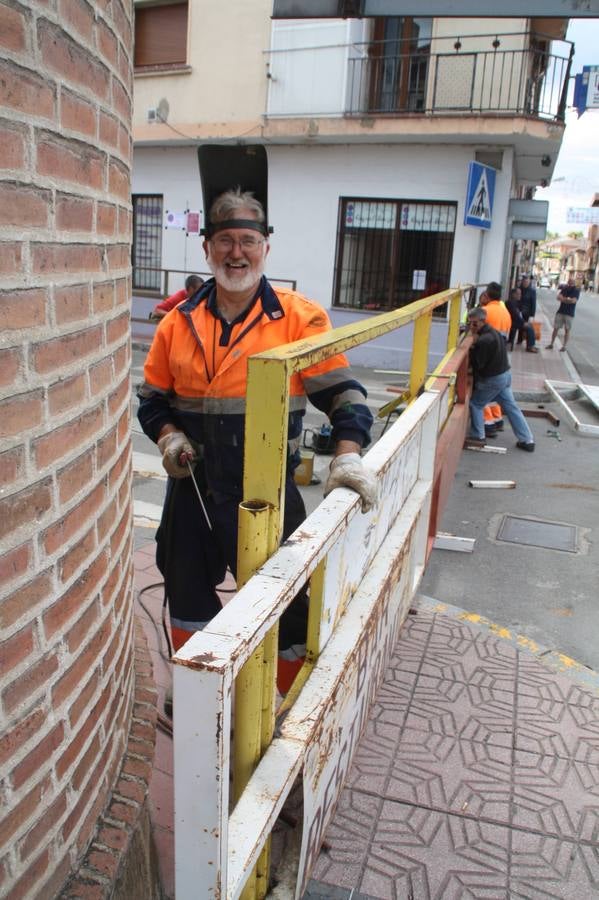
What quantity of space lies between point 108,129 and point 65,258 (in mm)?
398

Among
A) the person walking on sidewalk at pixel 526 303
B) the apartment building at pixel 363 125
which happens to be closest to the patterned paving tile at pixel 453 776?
the apartment building at pixel 363 125

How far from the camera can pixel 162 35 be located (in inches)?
598

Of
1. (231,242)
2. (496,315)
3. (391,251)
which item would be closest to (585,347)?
(391,251)

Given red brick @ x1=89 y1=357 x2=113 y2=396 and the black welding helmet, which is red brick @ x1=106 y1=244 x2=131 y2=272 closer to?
red brick @ x1=89 y1=357 x2=113 y2=396

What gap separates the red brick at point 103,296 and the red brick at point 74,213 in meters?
0.13

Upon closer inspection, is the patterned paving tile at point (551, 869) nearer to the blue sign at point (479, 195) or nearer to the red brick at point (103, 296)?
the red brick at point (103, 296)

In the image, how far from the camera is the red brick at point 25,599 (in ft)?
4.24

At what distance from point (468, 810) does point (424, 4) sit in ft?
13.7

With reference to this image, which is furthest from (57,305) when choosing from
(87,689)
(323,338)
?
(87,689)

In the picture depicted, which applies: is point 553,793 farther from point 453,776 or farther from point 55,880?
point 55,880

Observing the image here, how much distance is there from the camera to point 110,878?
1637 millimetres

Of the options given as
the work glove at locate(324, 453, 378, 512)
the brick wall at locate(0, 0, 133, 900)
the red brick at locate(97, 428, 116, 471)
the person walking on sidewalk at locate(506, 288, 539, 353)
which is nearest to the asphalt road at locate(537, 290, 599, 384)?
the person walking on sidewalk at locate(506, 288, 539, 353)

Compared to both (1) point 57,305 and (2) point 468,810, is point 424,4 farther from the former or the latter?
(2) point 468,810

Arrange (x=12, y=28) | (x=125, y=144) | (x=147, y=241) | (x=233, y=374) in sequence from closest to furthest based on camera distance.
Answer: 1. (x=12, y=28)
2. (x=125, y=144)
3. (x=233, y=374)
4. (x=147, y=241)
